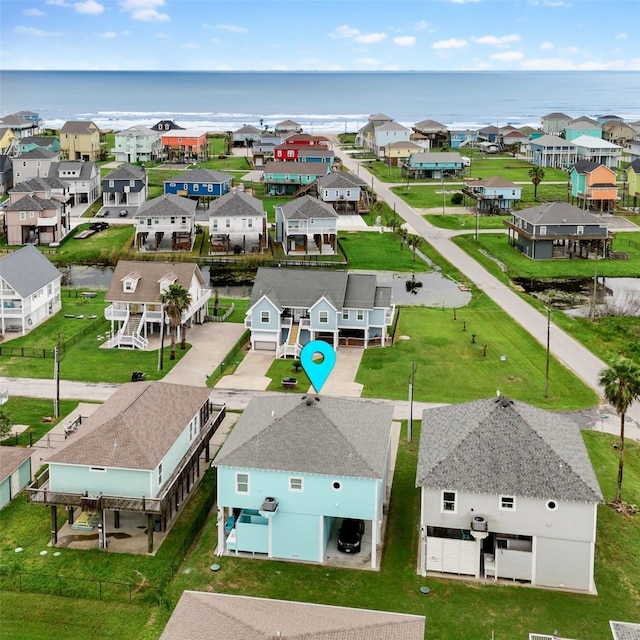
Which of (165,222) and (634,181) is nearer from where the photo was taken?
(165,222)

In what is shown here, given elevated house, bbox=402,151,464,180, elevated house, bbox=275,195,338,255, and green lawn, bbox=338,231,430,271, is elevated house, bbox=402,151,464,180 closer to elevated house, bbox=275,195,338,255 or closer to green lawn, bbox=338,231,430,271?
green lawn, bbox=338,231,430,271

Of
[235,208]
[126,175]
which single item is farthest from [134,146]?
[235,208]

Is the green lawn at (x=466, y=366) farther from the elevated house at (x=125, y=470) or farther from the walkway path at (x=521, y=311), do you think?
the elevated house at (x=125, y=470)

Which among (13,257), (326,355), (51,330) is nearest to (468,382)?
(326,355)

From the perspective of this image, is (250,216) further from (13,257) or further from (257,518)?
(257,518)

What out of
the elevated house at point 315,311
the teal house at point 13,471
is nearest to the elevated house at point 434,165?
the elevated house at point 315,311

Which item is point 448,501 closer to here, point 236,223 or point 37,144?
point 236,223
